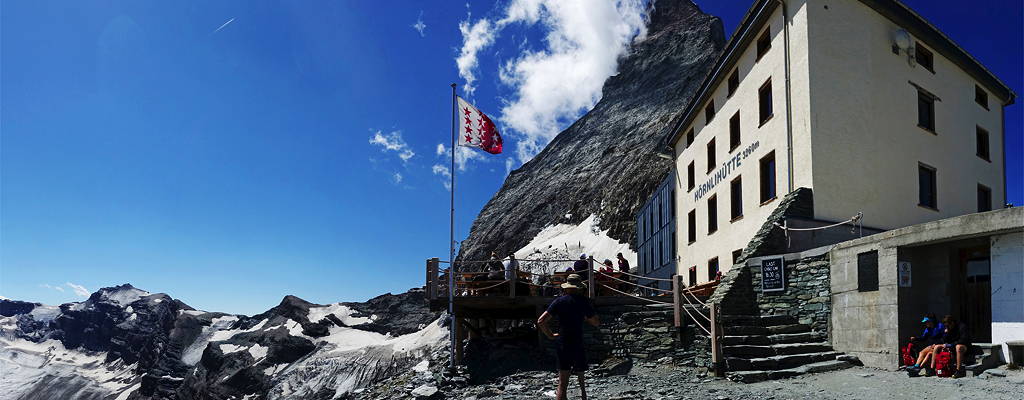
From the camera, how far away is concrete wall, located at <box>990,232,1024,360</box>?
33.4 feet

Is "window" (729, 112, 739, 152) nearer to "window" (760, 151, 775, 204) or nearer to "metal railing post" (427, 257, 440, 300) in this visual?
"window" (760, 151, 775, 204)

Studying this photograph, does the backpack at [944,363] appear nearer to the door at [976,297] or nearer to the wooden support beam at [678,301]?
the door at [976,297]

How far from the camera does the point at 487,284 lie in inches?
735

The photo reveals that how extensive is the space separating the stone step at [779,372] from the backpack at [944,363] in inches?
69.6

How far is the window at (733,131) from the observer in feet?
70.9

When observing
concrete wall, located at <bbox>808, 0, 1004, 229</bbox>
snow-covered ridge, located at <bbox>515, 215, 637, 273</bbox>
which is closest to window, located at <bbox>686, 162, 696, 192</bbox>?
concrete wall, located at <bbox>808, 0, 1004, 229</bbox>

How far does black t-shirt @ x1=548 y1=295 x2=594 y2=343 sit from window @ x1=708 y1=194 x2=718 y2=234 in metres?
16.6

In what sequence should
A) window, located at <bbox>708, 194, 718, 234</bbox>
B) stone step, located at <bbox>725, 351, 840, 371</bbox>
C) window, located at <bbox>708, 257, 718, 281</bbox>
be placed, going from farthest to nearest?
1. window, located at <bbox>708, 194, 718, 234</bbox>
2. window, located at <bbox>708, 257, 718, 281</bbox>
3. stone step, located at <bbox>725, 351, 840, 371</bbox>

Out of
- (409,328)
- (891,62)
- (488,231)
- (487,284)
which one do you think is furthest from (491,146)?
(488,231)

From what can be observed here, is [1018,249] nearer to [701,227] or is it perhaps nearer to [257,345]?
[701,227]

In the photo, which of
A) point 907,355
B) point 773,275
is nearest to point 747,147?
point 773,275

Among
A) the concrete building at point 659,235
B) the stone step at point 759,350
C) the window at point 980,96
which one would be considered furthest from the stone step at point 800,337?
the concrete building at point 659,235

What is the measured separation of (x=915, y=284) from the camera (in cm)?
1172

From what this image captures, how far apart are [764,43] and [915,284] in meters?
10.2
